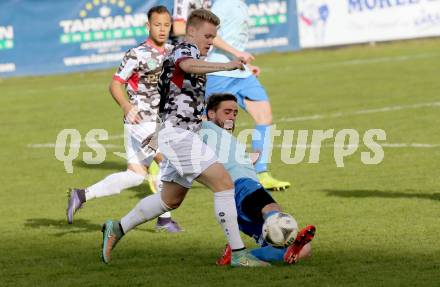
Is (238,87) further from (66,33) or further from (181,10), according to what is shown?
(66,33)

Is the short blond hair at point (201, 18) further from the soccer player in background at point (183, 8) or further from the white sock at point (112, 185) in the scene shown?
the soccer player in background at point (183, 8)

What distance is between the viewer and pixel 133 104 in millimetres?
10836

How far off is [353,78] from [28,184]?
1257 centimetres

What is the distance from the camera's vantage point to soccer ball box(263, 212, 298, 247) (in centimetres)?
838

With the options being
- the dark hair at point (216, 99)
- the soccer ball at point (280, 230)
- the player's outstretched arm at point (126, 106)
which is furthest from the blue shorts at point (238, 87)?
the soccer ball at point (280, 230)

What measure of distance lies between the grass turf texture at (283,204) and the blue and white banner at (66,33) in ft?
20.4

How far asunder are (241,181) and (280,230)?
2.52 ft

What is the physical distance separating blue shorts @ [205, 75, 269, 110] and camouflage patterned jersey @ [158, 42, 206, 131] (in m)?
3.95

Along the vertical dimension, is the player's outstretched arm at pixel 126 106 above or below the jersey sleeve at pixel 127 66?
below

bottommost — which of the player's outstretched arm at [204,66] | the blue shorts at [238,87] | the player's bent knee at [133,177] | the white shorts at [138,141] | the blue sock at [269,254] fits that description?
the blue sock at [269,254]

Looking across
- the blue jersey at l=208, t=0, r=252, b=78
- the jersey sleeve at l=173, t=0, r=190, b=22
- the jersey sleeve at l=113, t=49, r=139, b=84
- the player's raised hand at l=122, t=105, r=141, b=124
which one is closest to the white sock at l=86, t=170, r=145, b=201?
the player's raised hand at l=122, t=105, r=141, b=124

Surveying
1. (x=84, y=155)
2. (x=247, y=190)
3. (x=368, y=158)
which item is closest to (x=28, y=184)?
(x=84, y=155)

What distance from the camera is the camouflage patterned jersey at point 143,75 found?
10.6 metres

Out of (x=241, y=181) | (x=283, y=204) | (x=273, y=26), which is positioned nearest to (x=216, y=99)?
(x=241, y=181)
